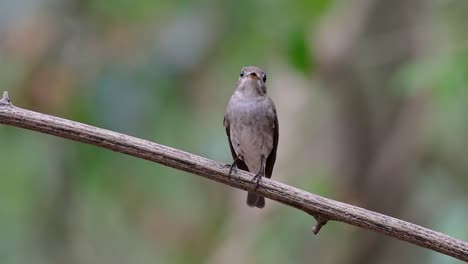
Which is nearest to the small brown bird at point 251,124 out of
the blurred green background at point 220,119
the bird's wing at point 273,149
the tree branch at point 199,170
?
the bird's wing at point 273,149

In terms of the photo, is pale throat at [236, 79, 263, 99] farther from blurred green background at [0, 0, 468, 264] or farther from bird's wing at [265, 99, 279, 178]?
blurred green background at [0, 0, 468, 264]

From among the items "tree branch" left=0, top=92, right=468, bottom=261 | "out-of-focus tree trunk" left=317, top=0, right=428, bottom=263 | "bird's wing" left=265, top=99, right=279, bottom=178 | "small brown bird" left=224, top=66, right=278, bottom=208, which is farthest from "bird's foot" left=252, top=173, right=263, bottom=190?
"out-of-focus tree trunk" left=317, top=0, right=428, bottom=263

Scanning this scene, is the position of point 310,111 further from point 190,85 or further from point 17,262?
point 17,262

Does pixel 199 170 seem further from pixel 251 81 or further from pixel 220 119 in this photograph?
pixel 220 119

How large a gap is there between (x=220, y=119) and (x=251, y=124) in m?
1.52

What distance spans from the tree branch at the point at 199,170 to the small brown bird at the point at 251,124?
1.93 m

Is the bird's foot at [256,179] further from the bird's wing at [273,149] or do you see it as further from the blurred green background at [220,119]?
the bird's wing at [273,149]

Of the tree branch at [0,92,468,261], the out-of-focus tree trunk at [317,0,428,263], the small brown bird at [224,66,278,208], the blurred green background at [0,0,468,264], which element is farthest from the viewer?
the out-of-focus tree trunk at [317,0,428,263]

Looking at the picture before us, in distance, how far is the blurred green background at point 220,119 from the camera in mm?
5508

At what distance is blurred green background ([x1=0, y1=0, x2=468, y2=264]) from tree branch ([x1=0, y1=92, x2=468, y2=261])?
1435mm

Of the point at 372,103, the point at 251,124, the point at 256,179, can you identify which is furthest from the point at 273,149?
the point at 256,179

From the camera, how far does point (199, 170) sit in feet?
12.5

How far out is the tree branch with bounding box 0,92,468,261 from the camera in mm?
3535

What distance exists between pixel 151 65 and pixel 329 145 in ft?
5.66
